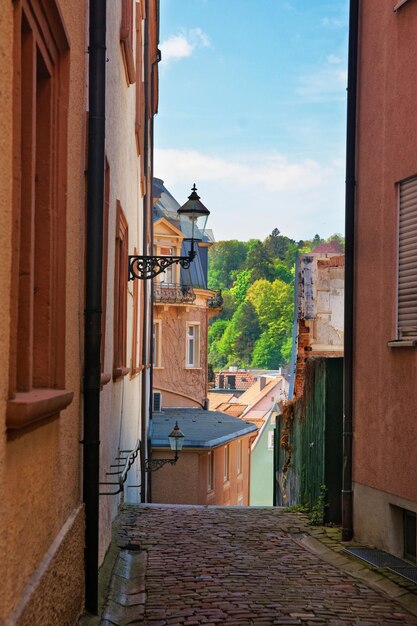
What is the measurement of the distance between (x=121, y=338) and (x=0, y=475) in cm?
769

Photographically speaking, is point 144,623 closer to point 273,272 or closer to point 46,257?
point 46,257

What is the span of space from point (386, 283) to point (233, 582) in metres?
3.36

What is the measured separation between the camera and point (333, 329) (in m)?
17.8

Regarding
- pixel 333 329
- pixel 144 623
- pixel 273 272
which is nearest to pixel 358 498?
pixel 144 623

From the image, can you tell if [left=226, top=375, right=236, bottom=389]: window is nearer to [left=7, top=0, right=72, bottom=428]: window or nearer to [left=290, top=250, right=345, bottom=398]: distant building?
[left=290, top=250, right=345, bottom=398]: distant building

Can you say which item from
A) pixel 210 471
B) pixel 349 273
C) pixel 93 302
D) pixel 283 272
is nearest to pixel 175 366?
pixel 210 471

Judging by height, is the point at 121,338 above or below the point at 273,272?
below

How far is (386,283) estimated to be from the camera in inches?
357

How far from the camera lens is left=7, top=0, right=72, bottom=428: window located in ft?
12.3

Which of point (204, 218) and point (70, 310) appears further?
point (204, 218)

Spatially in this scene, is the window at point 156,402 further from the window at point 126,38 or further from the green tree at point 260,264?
the green tree at point 260,264

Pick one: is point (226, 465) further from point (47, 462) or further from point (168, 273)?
point (47, 462)

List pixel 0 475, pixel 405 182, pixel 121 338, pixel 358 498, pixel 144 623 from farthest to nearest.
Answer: pixel 121 338, pixel 358 498, pixel 405 182, pixel 144 623, pixel 0 475

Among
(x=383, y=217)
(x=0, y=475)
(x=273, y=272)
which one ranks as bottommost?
(x=0, y=475)
